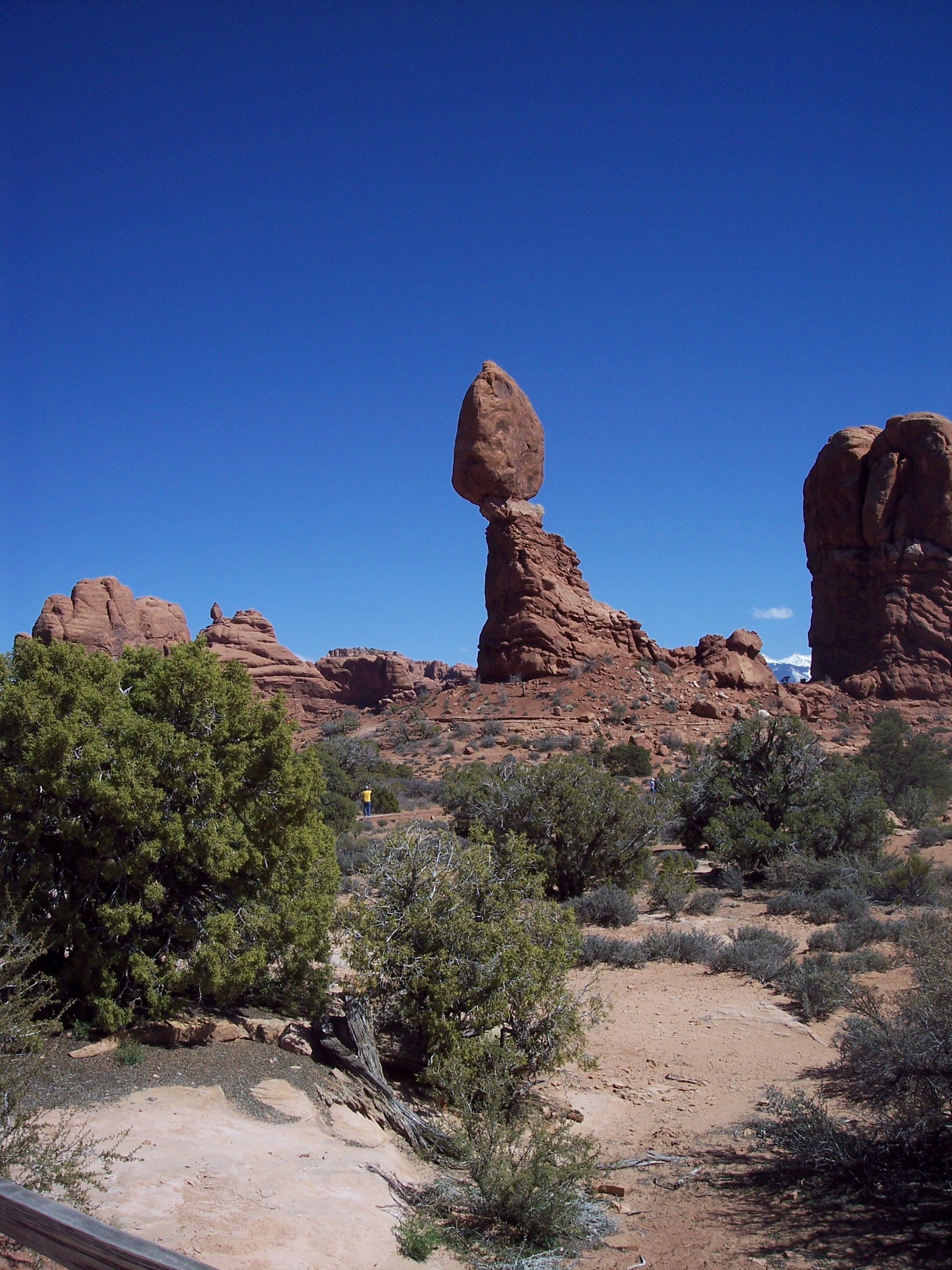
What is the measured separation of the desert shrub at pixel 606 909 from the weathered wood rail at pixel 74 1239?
35.7 ft

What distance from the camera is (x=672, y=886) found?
13.7 metres

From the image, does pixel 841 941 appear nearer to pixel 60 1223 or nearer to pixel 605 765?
pixel 60 1223

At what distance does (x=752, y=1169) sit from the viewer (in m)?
6.24

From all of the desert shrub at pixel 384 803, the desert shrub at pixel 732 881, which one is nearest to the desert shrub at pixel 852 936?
the desert shrub at pixel 732 881

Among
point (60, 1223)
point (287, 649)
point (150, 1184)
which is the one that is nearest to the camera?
point (60, 1223)

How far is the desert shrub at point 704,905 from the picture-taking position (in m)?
13.6

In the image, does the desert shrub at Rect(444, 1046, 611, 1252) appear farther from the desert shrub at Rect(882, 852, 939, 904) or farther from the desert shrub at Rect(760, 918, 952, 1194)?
the desert shrub at Rect(882, 852, 939, 904)

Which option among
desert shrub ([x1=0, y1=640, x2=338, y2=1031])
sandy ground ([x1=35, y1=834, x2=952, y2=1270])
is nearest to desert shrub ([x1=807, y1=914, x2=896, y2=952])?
sandy ground ([x1=35, y1=834, x2=952, y2=1270])

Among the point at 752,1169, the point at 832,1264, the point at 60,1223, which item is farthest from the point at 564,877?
the point at 60,1223

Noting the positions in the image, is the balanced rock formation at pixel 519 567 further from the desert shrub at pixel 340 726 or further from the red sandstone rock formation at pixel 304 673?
the red sandstone rock formation at pixel 304 673

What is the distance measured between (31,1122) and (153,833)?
227cm

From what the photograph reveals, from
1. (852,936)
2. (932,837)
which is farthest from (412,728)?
(852,936)

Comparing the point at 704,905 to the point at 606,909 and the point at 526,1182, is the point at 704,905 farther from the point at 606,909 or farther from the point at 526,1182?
the point at 526,1182

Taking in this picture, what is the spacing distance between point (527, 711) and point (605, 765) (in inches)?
327
